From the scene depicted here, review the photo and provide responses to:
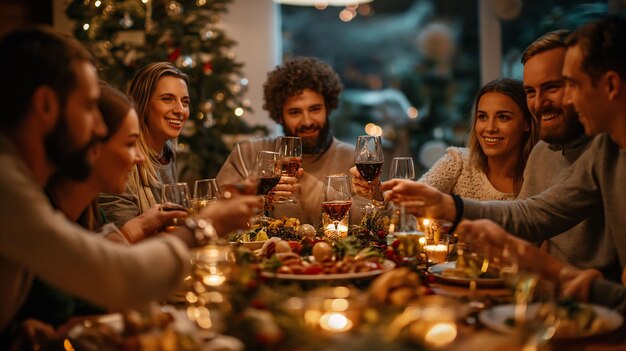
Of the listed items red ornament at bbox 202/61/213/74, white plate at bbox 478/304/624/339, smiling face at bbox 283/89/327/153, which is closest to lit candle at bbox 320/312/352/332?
white plate at bbox 478/304/624/339

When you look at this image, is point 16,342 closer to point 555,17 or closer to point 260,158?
point 260,158

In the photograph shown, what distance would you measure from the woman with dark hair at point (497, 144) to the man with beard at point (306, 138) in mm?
753

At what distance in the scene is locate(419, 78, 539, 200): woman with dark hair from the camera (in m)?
2.98

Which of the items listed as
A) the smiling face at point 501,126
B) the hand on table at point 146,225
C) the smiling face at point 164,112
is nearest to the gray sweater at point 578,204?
the smiling face at point 501,126

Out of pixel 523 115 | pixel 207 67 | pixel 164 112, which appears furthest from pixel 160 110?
pixel 207 67

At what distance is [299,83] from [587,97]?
2.21m

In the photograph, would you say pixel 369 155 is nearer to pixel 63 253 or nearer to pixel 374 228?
pixel 374 228

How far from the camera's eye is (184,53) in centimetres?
494

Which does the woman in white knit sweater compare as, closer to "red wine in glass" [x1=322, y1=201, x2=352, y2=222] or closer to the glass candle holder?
"red wine in glass" [x1=322, y1=201, x2=352, y2=222]

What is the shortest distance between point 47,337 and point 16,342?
60 mm

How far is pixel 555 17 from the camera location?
5.64 metres

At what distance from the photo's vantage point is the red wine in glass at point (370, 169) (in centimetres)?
254

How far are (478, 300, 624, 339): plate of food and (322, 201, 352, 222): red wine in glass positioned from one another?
100 centimetres

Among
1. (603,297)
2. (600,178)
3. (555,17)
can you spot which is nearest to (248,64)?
(555,17)
